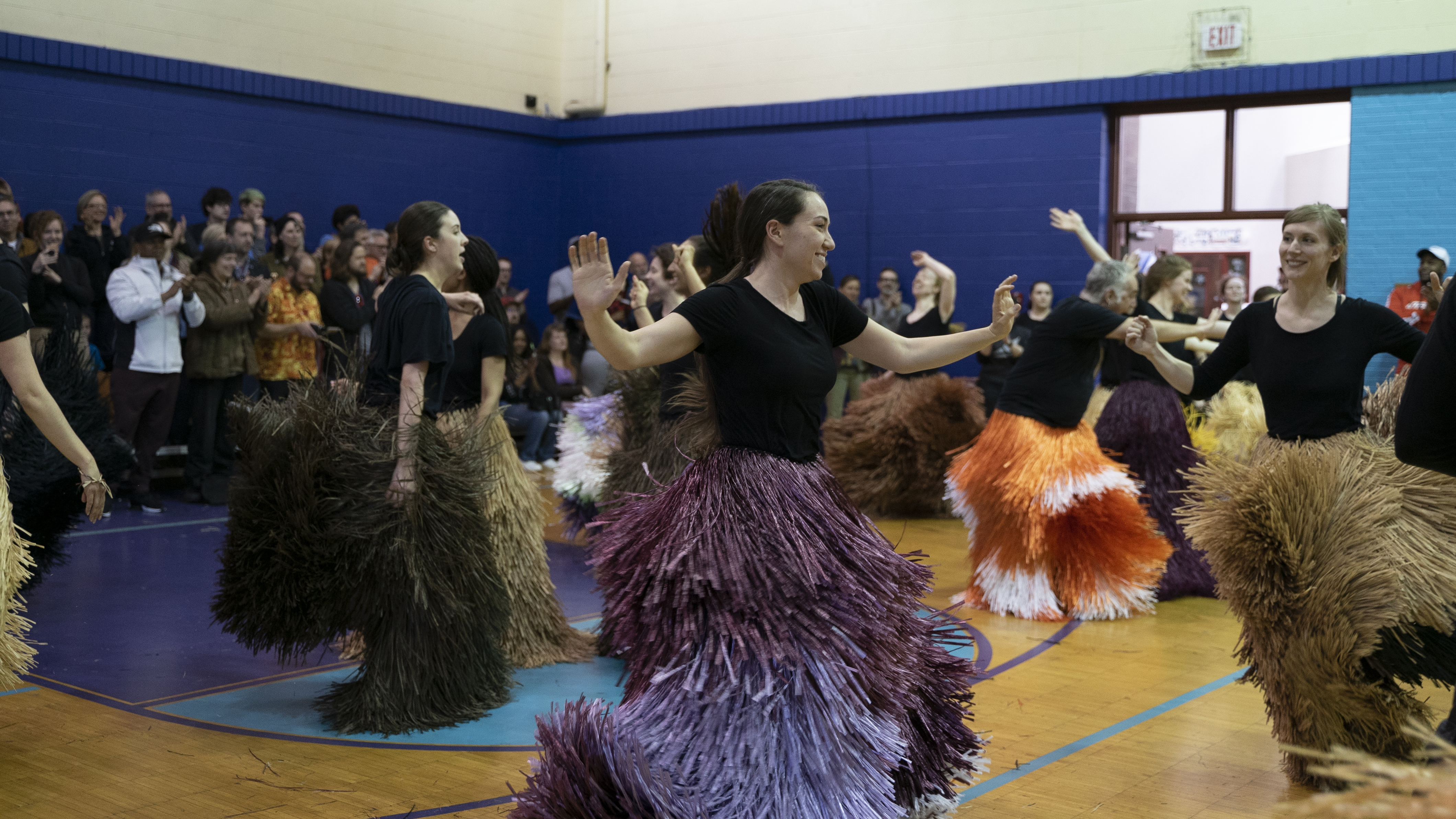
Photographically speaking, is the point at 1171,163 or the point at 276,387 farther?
the point at 1171,163

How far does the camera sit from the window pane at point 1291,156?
9797 millimetres

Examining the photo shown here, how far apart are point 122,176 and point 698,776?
28.2ft

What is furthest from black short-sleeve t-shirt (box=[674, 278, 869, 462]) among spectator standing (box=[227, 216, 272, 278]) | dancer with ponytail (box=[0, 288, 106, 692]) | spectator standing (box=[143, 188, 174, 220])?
spectator standing (box=[143, 188, 174, 220])

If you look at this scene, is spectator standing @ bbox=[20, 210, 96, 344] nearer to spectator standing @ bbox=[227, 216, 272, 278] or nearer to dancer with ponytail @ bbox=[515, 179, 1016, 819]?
spectator standing @ bbox=[227, 216, 272, 278]

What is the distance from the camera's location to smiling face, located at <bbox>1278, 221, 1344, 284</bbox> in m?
3.73

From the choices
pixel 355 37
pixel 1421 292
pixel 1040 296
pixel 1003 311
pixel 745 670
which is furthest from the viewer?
pixel 355 37

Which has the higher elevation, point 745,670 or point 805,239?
point 805,239

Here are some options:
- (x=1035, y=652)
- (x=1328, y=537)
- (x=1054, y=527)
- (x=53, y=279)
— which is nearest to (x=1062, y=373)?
(x=1054, y=527)

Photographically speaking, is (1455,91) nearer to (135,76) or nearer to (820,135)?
(820,135)

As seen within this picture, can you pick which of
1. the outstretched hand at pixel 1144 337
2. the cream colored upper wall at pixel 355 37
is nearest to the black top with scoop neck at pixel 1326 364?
the outstretched hand at pixel 1144 337

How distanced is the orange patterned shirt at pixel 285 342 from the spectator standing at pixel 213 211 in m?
0.76

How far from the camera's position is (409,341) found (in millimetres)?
3967

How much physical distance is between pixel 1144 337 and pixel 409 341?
7.55ft

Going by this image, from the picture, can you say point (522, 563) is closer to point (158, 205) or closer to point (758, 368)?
point (758, 368)
